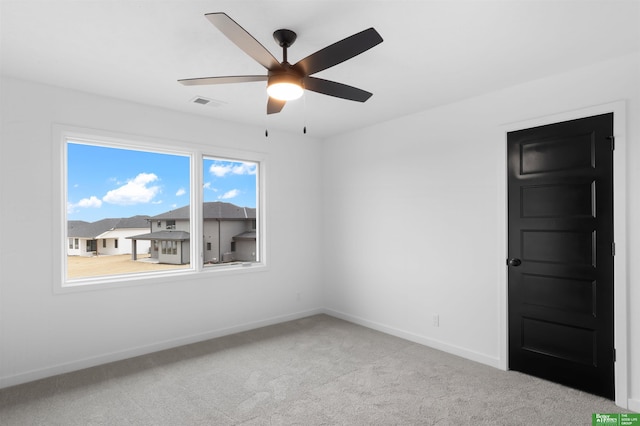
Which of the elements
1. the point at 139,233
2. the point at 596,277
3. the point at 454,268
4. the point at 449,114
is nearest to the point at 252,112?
the point at 139,233

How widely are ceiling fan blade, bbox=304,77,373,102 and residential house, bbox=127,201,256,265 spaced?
245 cm

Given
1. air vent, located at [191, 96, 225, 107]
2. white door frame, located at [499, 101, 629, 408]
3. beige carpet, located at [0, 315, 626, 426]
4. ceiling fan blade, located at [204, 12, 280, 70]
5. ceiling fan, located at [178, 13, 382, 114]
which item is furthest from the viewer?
air vent, located at [191, 96, 225, 107]

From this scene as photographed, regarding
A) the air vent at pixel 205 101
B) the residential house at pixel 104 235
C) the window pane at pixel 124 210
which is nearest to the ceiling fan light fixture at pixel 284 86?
the air vent at pixel 205 101

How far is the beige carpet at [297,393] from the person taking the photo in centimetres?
251

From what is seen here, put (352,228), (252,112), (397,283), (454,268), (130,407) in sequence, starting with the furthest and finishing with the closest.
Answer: (352,228) < (397,283) < (252,112) < (454,268) < (130,407)

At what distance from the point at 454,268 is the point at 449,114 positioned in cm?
163

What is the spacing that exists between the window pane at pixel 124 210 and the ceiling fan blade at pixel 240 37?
8.16 ft

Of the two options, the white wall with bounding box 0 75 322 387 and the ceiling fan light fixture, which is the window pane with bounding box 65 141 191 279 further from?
the ceiling fan light fixture

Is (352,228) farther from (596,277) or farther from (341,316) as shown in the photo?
(596,277)

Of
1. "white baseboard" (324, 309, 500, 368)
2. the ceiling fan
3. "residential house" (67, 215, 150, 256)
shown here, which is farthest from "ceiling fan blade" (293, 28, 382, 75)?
"white baseboard" (324, 309, 500, 368)

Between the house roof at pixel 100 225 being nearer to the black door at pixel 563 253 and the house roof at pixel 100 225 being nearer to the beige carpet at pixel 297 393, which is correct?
the beige carpet at pixel 297 393

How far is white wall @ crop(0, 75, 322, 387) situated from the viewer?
3006 mm

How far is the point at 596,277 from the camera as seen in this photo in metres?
2.79

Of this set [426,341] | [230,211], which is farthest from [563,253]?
[230,211]
